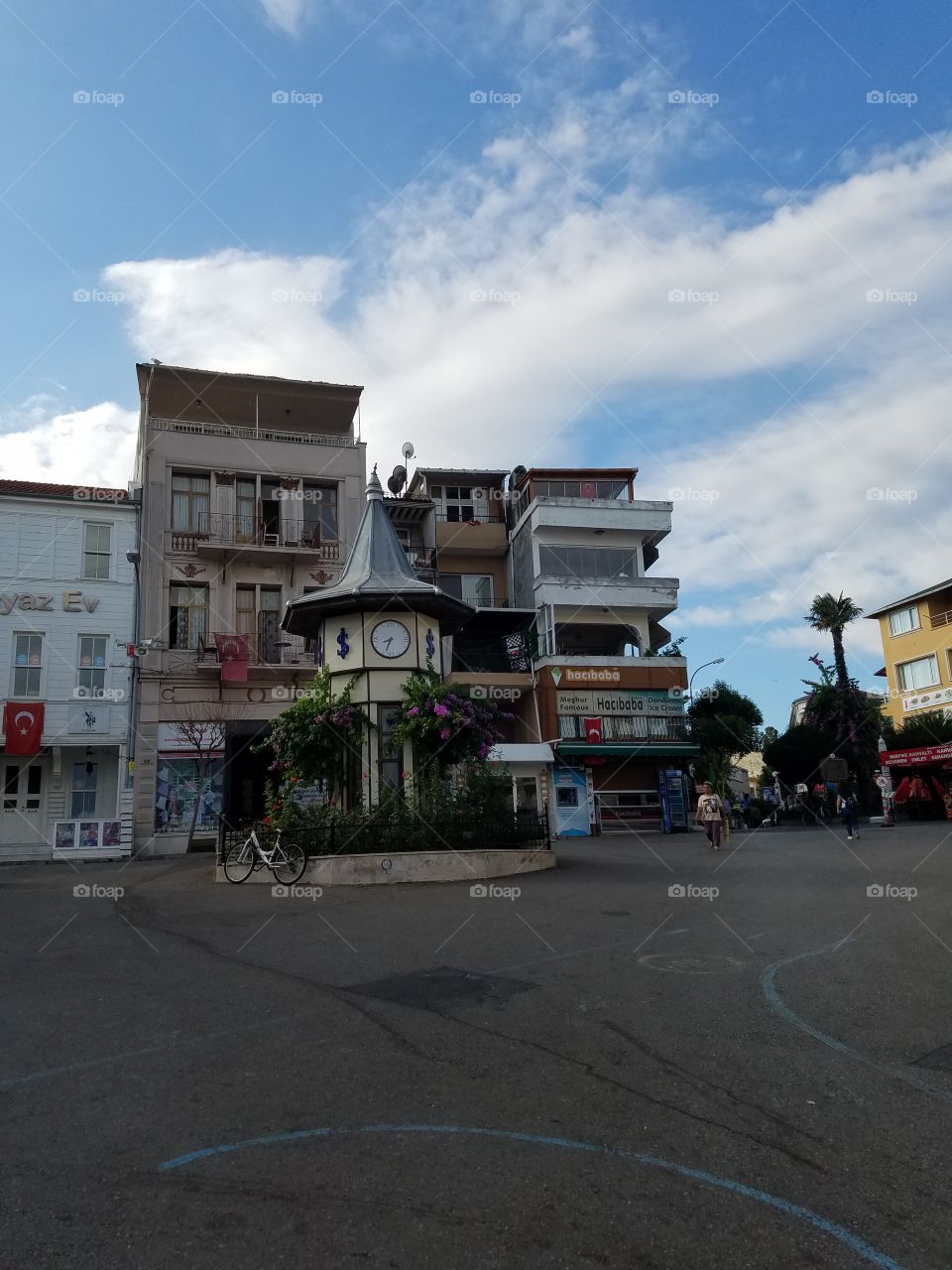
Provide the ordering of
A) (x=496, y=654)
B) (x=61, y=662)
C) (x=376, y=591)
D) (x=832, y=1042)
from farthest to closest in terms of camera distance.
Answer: (x=496, y=654), (x=61, y=662), (x=376, y=591), (x=832, y=1042)

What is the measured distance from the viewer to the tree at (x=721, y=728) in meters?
48.2

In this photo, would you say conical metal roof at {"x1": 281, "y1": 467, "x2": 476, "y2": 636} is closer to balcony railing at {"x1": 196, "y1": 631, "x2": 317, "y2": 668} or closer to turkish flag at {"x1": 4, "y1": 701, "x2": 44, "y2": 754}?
balcony railing at {"x1": 196, "y1": 631, "x2": 317, "y2": 668}

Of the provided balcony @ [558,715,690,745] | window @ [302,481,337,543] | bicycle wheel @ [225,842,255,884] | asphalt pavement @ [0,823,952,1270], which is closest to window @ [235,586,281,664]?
window @ [302,481,337,543]

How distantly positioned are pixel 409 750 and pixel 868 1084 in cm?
1390

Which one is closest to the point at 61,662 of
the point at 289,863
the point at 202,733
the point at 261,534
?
the point at 202,733

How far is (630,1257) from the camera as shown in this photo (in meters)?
3.32

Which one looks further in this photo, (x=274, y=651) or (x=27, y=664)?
(x=274, y=651)

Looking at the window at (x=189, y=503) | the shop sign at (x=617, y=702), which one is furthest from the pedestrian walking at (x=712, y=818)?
the window at (x=189, y=503)

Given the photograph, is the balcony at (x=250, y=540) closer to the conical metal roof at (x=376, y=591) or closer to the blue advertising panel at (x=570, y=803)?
the conical metal roof at (x=376, y=591)

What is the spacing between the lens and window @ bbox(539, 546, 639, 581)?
3989 centimetres

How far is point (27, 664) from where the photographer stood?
29.6 m

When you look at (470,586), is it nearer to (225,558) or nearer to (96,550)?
(225,558)

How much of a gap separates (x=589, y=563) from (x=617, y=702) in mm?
6795

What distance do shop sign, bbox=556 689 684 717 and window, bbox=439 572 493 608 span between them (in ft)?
22.5
